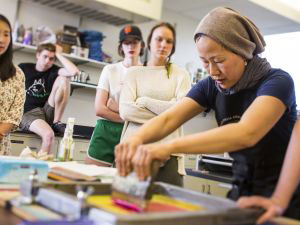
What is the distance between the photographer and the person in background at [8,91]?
190 cm

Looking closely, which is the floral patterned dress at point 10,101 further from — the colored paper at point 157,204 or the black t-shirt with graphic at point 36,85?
the colored paper at point 157,204

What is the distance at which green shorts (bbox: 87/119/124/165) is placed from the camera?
1.97 m

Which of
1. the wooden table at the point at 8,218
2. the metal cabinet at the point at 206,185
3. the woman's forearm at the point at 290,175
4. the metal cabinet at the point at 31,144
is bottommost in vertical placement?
the metal cabinet at the point at 206,185

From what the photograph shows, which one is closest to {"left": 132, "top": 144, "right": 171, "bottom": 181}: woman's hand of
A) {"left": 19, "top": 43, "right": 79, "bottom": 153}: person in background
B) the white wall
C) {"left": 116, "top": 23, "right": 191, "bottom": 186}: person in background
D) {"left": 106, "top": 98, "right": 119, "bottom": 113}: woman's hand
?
{"left": 116, "top": 23, "right": 191, "bottom": 186}: person in background

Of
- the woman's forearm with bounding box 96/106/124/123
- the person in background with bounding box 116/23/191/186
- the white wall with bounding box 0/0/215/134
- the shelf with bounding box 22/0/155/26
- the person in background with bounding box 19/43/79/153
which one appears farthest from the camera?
the white wall with bounding box 0/0/215/134

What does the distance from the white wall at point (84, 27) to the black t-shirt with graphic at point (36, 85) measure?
0.26 meters

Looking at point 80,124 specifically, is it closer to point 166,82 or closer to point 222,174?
point 222,174

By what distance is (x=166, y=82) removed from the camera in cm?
191

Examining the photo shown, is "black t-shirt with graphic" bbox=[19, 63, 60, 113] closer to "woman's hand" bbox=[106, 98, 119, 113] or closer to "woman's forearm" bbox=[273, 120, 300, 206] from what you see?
"woman's hand" bbox=[106, 98, 119, 113]

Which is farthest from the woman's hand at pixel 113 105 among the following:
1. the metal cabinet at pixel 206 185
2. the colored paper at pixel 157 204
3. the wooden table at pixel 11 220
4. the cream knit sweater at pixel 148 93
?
the wooden table at pixel 11 220

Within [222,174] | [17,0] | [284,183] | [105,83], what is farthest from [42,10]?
[284,183]

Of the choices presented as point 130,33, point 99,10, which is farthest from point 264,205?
point 99,10

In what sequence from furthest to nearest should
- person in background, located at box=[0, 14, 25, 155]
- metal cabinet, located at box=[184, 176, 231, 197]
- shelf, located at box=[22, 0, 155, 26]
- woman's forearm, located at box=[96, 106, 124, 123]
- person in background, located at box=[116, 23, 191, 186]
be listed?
metal cabinet, located at box=[184, 176, 231, 197]
shelf, located at box=[22, 0, 155, 26]
woman's forearm, located at box=[96, 106, 124, 123]
person in background, located at box=[0, 14, 25, 155]
person in background, located at box=[116, 23, 191, 186]

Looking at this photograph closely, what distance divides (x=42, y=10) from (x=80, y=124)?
111cm
